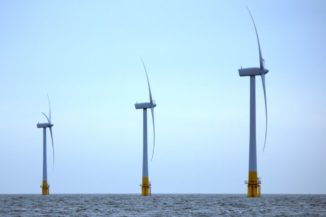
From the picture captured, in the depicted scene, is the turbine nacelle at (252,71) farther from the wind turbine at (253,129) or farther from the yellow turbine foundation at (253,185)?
the yellow turbine foundation at (253,185)

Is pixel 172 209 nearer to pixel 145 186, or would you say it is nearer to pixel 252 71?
pixel 252 71

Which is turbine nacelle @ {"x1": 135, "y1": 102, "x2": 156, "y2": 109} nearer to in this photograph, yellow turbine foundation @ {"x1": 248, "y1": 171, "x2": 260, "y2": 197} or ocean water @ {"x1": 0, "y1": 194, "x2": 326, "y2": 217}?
ocean water @ {"x1": 0, "y1": 194, "x2": 326, "y2": 217}

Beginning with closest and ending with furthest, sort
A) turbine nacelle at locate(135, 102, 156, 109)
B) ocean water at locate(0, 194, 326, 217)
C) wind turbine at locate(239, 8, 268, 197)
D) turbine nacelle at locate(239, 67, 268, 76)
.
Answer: ocean water at locate(0, 194, 326, 217) → wind turbine at locate(239, 8, 268, 197) → turbine nacelle at locate(239, 67, 268, 76) → turbine nacelle at locate(135, 102, 156, 109)

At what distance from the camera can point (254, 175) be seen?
129000 mm

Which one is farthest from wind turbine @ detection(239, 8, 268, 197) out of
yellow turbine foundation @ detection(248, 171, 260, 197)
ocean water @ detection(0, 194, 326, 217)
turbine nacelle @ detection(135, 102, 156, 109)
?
turbine nacelle @ detection(135, 102, 156, 109)

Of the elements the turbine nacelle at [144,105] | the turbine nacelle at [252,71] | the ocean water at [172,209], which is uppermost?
the turbine nacelle at [252,71]

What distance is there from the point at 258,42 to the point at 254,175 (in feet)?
73.5

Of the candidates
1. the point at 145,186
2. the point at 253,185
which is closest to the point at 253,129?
the point at 253,185

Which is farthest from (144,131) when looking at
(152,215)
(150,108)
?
(152,215)

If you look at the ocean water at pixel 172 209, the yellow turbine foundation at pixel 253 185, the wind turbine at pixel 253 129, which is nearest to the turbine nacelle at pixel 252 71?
the wind turbine at pixel 253 129

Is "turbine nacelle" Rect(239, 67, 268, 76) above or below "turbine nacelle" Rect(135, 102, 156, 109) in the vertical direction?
above

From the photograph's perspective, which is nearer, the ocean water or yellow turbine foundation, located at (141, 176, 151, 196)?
the ocean water

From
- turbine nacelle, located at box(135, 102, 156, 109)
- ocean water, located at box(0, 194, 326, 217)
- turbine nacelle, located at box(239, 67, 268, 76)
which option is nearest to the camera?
ocean water, located at box(0, 194, 326, 217)

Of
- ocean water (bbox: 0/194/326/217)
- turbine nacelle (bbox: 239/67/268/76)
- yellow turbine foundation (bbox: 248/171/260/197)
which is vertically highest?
turbine nacelle (bbox: 239/67/268/76)
